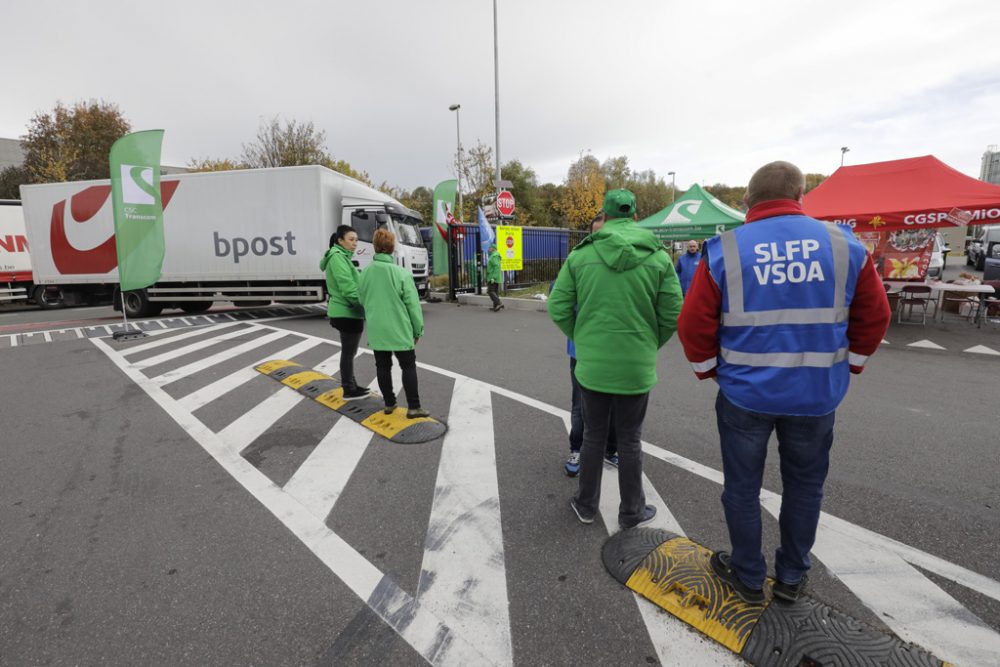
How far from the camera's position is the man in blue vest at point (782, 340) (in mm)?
1911

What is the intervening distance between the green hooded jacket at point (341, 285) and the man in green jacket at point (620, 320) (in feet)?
9.78

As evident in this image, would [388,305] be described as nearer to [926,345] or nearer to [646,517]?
[646,517]

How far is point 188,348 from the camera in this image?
859 centimetres

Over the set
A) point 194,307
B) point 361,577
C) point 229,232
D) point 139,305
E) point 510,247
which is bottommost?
point 361,577

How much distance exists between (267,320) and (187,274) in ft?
8.73

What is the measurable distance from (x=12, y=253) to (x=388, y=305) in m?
19.8

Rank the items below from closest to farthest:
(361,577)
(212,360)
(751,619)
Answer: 1. (751,619)
2. (361,577)
3. (212,360)

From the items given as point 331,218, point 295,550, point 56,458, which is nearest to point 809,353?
point 295,550

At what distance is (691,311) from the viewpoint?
2.13 metres

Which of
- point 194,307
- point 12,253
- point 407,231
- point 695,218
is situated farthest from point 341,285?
point 12,253

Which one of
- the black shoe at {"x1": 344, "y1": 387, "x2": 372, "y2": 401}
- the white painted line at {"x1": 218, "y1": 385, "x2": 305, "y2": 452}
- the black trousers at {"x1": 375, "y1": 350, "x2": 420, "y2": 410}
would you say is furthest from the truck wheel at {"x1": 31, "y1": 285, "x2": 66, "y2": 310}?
the black trousers at {"x1": 375, "y1": 350, "x2": 420, "y2": 410}

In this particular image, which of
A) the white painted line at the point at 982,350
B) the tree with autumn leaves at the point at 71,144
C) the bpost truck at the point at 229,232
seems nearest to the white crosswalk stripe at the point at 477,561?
the white painted line at the point at 982,350

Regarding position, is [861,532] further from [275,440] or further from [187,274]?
[187,274]

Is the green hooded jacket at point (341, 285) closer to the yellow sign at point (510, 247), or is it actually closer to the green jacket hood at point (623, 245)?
the green jacket hood at point (623, 245)
